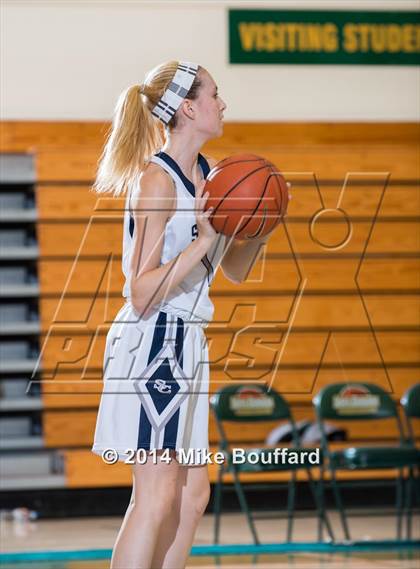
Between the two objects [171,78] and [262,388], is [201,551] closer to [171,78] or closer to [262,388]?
[262,388]

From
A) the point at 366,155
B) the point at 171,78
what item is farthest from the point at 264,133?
the point at 171,78

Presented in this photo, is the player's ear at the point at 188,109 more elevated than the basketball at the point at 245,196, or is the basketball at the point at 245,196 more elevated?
the player's ear at the point at 188,109

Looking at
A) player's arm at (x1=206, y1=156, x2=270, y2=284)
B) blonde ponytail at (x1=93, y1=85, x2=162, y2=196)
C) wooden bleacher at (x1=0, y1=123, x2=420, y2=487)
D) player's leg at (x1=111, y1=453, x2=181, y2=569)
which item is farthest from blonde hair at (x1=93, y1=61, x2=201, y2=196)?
wooden bleacher at (x1=0, y1=123, x2=420, y2=487)

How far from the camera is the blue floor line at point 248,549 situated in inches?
213

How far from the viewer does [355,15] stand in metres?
6.19

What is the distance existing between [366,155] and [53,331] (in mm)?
2542

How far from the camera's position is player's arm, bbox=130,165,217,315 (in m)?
2.86

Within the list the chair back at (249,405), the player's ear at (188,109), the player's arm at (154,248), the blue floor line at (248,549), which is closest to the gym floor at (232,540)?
the blue floor line at (248,549)

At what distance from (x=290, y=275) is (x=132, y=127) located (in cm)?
464

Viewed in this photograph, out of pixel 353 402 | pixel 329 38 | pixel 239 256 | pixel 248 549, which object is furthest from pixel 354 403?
pixel 239 256

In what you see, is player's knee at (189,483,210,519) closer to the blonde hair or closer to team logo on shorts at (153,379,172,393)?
team logo on shorts at (153,379,172,393)

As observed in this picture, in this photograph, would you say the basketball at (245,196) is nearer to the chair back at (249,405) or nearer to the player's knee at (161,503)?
the player's knee at (161,503)

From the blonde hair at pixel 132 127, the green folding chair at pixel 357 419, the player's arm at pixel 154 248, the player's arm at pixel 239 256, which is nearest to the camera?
the player's arm at pixel 154 248

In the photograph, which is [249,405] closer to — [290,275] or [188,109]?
[290,275]
